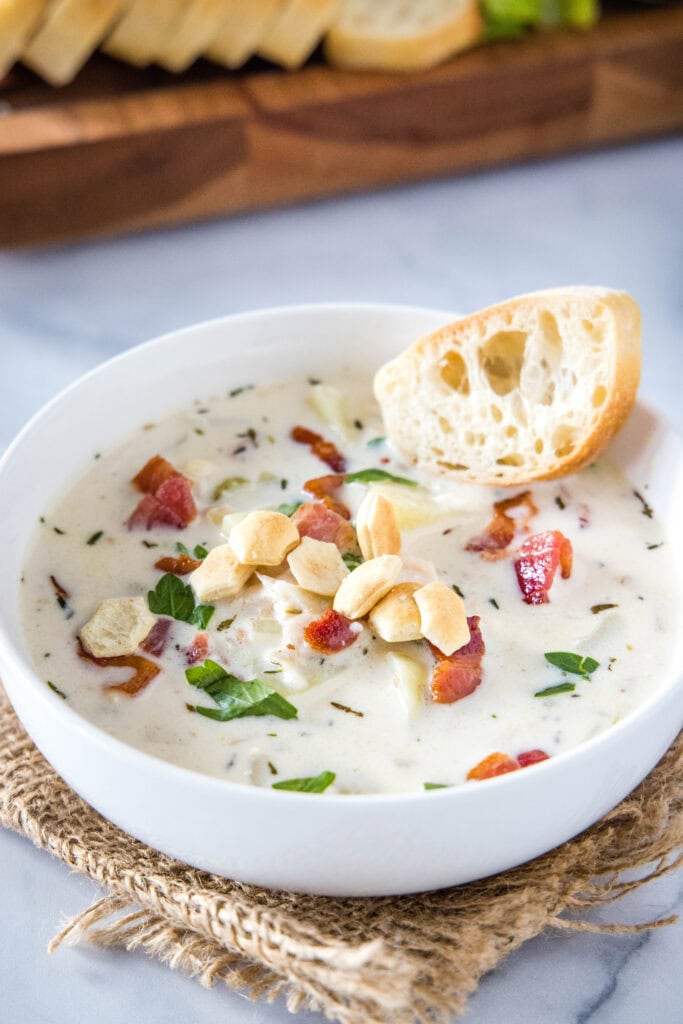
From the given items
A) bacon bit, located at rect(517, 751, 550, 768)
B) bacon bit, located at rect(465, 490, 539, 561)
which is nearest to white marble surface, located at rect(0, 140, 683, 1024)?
bacon bit, located at rect(465, 490, 539, 561)

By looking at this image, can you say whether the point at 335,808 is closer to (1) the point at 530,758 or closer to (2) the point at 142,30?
(1) the point at 530,758

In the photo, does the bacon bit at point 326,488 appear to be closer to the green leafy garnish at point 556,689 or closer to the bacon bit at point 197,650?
the bacon bit at point 197,650

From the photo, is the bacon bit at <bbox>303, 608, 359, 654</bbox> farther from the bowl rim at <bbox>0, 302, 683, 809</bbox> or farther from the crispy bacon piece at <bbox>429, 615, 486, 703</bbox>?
the bowl rim at <bbox>0, 302, 683, 809</bbox>

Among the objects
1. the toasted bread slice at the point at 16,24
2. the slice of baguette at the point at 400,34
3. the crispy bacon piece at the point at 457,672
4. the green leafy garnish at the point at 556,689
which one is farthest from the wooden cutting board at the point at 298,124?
the green leafy garnish at the point at 556,689

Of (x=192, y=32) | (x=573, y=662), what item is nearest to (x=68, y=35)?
(x=192, y=32)

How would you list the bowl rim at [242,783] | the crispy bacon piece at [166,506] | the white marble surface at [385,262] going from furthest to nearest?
the white marble surface at [385,262]
the crispy bacon piece at [166,506]
the bowl rim at [242,783]

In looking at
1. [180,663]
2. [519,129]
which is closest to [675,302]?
Result: [519,129]
